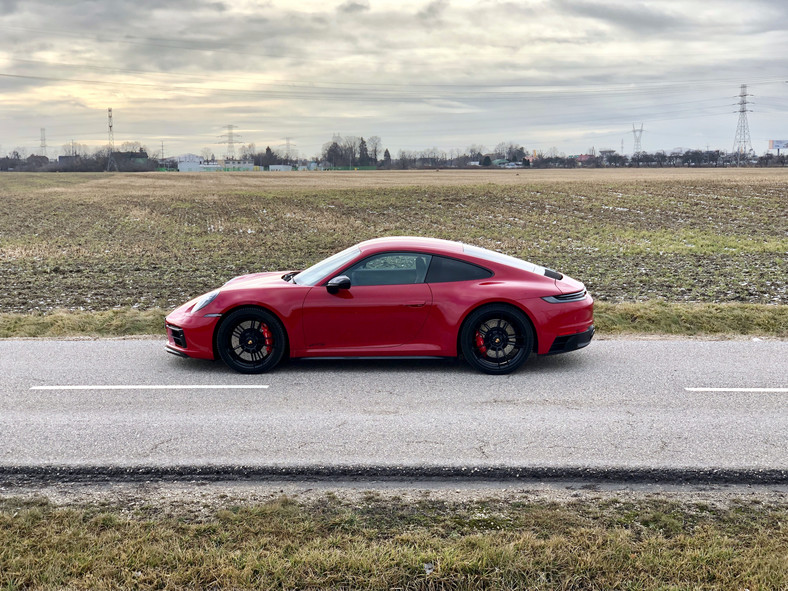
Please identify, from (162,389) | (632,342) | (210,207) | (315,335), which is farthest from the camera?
(210,207)

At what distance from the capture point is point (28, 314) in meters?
11.2

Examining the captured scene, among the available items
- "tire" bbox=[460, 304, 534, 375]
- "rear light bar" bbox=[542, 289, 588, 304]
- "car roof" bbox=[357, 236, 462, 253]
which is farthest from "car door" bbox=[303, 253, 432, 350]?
"rear light bar" bbox=[542, 289, 588, 304]

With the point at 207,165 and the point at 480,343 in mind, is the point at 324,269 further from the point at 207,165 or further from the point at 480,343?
the point at 207,165

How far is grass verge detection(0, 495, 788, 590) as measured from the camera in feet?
11.7

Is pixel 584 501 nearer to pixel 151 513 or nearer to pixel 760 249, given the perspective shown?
pixel 151 513

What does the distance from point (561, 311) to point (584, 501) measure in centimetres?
325

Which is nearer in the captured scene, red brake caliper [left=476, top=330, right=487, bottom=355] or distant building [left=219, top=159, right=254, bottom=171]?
red brake caliper [left=476, top=330, right=487, bottom=355]

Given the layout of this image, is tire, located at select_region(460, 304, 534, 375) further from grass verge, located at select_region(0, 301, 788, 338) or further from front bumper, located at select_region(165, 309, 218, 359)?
front bumper, located at select_region(165, 309, 218, 359)

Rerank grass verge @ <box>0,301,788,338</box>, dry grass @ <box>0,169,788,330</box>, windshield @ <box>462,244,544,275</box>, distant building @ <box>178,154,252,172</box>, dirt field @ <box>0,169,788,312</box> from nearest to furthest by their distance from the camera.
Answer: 1. windshield @ <box>462,244,544,275</box>
2. grass verge @ <box>0,301,788,338</box>
3. dry grass @ <box>0,169,788,330</box>
4. dirt field @ <box>0,169,788,312</box>
5. distant building @ <box>178,154,252,172</box>

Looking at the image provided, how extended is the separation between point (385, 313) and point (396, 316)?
0.37ft

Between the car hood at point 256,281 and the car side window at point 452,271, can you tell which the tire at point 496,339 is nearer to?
the car side window at point 452,271

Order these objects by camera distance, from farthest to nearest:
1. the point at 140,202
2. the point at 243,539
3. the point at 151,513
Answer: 1. the point at 140,202
2. the point at 151,513
3. the point at 243,539

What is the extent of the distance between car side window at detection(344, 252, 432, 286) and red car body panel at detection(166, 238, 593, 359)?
6cm

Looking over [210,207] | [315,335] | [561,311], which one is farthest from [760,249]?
[210,207]
